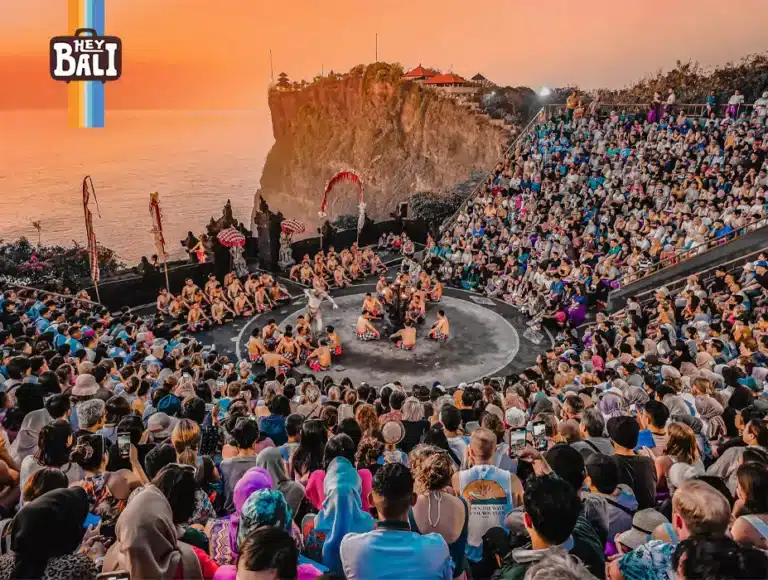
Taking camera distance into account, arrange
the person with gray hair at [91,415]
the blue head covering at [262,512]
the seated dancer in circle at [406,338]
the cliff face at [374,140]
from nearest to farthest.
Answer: the blue head covering at [262,512], the person with gray hair at [91,415], the seated dancer in circle at [406,338], the cliff face at [374,140]

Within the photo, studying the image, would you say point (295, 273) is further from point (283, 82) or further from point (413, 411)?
point (283, 82)

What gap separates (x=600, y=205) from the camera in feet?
63.0

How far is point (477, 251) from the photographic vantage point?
19.8 metres

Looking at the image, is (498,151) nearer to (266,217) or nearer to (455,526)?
(266,217)

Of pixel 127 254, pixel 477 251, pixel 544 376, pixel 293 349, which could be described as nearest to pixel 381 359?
pixel 293 349

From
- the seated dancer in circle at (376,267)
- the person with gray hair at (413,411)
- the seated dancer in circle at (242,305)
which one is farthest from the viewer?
the seated dancer in circle at (376,267)

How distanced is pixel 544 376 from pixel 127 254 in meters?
114

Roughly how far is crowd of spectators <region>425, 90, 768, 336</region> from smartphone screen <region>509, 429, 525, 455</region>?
11778 millimetres

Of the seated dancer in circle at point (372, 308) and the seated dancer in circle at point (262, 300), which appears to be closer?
the seated dancer in circle at point (372, 308)

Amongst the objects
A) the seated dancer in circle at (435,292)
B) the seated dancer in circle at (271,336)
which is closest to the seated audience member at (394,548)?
the seated dancer in circle at (271,336)

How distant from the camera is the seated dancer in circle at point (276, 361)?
12.8 m

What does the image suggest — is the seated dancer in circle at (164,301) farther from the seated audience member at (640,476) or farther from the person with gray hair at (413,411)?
the seated audience member at (640,476)

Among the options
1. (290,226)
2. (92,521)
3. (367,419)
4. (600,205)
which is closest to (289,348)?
(290,226)

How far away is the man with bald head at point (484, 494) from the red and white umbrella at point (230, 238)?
16.0 meters
